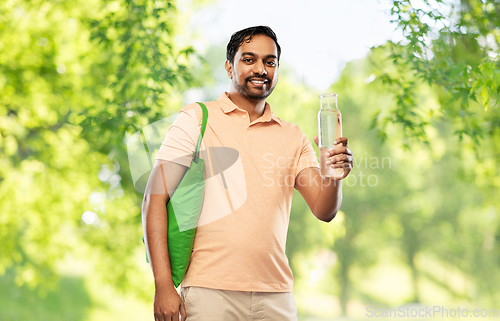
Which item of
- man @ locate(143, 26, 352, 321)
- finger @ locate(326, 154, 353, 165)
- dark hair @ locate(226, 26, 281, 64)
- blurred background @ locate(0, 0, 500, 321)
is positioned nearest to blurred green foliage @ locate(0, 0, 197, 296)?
blurred background @ locate(0, 0, 500, 321)

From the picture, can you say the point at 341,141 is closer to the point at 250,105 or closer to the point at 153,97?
the point at 250,105

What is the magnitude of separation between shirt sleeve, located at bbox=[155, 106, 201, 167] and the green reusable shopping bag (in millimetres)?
46

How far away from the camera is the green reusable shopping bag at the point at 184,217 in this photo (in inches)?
58.0

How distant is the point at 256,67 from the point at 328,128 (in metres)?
0.39

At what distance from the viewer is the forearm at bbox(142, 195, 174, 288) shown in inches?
56.6

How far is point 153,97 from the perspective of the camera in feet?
12.0

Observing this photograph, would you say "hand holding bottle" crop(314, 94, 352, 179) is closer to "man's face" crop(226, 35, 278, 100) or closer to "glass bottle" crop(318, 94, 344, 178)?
"glass bottle" crop(318, 94, 344, 178)

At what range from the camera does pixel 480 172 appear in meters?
6.42

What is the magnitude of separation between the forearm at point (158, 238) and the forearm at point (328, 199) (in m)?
0.61

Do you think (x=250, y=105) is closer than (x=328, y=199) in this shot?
No

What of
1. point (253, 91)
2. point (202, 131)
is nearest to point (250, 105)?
point (253, 91)

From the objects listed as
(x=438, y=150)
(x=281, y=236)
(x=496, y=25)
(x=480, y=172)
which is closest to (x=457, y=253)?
(x=438, y=150)

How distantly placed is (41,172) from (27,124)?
2.45ft

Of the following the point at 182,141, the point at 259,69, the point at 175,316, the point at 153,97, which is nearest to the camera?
the point at 175,316
